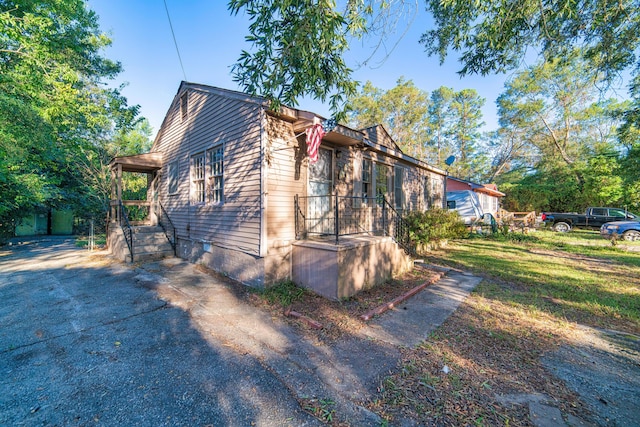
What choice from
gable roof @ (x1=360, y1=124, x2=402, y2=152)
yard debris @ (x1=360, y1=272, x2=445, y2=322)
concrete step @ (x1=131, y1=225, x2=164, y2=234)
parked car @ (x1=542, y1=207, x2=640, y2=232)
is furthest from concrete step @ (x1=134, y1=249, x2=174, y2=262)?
parked car @ (x1=542, y1=207, x2=640, y2=232)

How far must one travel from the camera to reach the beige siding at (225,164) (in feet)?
18.9

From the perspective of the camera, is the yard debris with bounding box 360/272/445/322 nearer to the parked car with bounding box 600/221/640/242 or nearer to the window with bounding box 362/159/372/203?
the window with bounding box 362/159/372/203

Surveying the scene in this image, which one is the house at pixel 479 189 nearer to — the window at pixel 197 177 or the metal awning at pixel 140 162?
the window at pixel 197 177

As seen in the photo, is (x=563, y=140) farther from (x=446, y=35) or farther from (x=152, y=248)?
(x=152, y=248)

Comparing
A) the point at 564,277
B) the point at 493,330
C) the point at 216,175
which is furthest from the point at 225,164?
the point at 564,277

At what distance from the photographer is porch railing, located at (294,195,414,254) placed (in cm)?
614

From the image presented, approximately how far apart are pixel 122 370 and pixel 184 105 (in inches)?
318

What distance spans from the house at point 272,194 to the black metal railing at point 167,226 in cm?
4

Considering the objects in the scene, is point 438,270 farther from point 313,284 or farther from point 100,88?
point 100,88

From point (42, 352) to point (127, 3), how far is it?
347 inches

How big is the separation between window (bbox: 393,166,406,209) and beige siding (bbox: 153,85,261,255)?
6006 mm

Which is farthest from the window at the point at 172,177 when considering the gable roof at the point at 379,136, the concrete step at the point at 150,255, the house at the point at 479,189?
the house at the point at 479,189

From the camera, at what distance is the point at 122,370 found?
113 inches

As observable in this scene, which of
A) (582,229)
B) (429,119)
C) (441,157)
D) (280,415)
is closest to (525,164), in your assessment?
(441,157)
